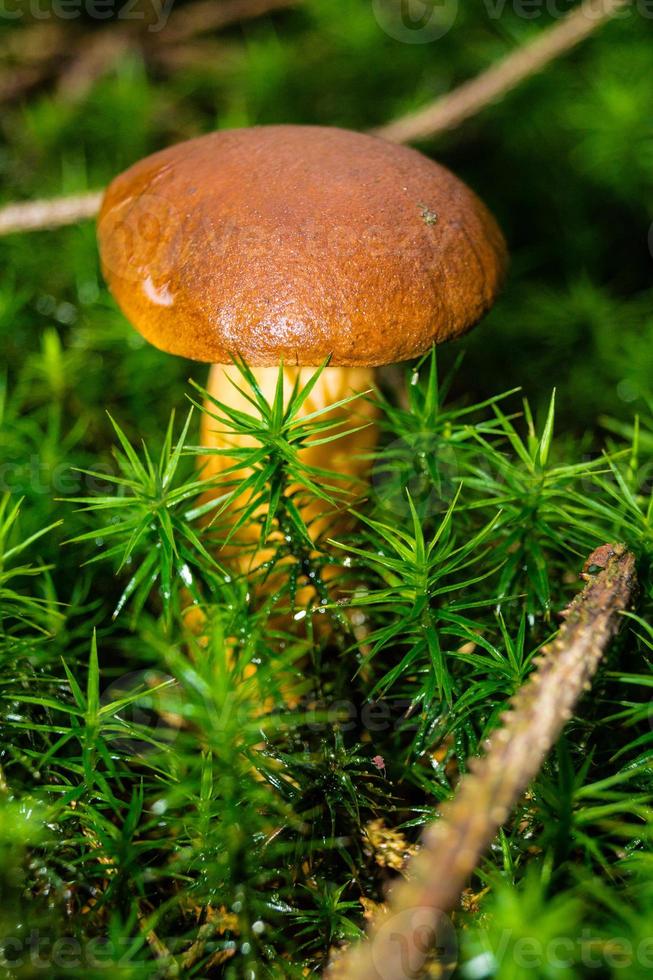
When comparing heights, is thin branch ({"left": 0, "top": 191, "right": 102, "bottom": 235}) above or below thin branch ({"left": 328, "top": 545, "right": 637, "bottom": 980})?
above

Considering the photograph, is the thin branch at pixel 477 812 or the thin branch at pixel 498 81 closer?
the thin branch at pixel 477 812

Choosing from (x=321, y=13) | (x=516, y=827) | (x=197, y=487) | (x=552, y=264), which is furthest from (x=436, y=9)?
(x=516, y=827)

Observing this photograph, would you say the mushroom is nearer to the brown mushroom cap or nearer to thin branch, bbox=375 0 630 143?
the brown mushroom cap

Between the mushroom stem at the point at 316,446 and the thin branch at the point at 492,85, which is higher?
the thin branch at the point at 492,85

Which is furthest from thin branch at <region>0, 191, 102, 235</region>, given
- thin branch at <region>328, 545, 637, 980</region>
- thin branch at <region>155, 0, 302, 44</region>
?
thin branch at <region>328, 545, 637, 980</region>

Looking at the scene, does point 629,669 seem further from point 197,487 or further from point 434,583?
point 197,487

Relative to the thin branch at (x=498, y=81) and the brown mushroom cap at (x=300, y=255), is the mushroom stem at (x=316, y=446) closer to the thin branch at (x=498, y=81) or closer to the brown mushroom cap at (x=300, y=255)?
the brown mushroom cap at (x=300, y=255)

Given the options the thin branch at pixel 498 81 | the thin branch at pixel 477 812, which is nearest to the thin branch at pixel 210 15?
the thin branch at pixel 498 81
